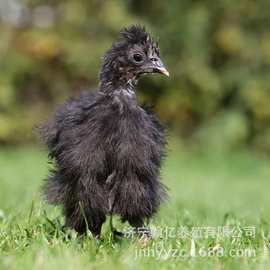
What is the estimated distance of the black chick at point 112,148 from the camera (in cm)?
384

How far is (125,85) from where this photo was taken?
13.3ft

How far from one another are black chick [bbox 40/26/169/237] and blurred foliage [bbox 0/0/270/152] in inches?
435

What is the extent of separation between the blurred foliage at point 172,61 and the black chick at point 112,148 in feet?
36.3

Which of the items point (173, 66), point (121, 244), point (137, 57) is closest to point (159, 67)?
point (137, 57)

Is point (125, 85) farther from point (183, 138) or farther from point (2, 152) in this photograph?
point (183, 138)

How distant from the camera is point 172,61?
15508 millimetres

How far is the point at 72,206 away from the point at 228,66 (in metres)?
12.1

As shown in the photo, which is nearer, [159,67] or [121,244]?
[121,244]

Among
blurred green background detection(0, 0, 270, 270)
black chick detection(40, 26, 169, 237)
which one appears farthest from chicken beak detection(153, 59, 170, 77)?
blurred green background detection(0, 0, 270, 270)

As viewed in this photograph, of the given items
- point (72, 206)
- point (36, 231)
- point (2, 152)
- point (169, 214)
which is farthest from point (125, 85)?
point (2, 152)

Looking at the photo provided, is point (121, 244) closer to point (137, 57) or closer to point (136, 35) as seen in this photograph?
point (137, 57)

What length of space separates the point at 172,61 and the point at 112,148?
1182 centimetres

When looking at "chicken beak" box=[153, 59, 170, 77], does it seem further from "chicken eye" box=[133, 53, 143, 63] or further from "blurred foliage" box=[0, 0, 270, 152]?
"blurred foliage" box=[0, 0, 270, 152]

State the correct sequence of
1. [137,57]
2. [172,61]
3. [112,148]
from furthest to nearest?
[172,61]
[137,57]
[112,148]
